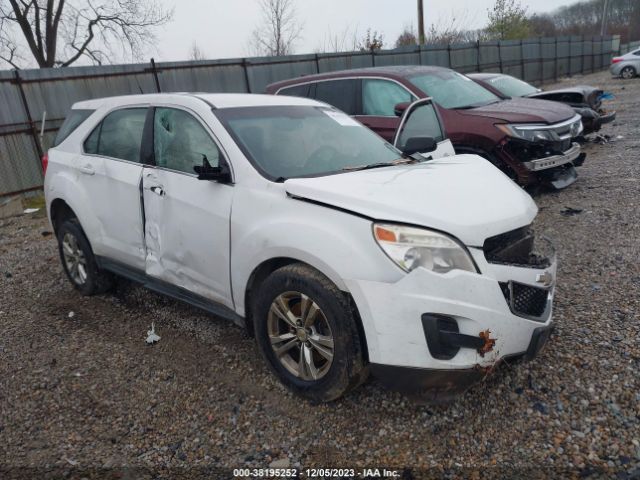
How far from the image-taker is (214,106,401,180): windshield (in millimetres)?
3221

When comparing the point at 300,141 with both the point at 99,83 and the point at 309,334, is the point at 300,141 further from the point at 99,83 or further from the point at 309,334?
the point at 99,83

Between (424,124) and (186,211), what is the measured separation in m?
3.01

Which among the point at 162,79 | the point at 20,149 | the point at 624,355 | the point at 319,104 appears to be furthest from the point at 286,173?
the point at 162,79

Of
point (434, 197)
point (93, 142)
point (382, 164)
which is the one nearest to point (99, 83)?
point (93, 142)

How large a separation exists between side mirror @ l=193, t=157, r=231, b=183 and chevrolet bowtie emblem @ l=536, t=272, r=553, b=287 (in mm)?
1854

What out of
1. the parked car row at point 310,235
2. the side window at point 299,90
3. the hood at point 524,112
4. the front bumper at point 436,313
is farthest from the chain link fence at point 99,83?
the hood at point 524,112

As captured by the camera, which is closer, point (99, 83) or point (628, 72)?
point (99, 83)

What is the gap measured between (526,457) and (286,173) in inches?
78.3

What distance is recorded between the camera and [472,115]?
21.4 feet

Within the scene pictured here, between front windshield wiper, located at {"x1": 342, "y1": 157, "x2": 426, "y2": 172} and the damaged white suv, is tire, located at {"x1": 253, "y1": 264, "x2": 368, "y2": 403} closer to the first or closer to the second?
the damaged white suv

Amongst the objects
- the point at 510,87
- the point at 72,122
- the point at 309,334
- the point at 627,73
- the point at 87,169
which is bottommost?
the point at 627,73

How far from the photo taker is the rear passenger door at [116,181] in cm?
381

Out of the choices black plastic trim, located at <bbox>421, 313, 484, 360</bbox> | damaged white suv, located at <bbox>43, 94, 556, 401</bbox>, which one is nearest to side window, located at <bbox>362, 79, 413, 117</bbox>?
damaged white suv, located at <bbox>43, 94, 556, 401</bbox>

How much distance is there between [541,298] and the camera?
8.86ft
